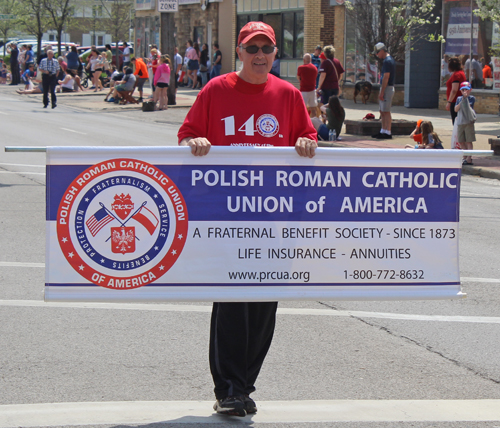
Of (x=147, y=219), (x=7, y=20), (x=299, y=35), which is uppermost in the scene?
(x=7, y=20)

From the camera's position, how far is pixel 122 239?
3.94 meters

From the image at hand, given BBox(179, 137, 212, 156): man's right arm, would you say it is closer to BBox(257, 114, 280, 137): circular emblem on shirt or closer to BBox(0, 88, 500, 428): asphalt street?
BBox(257, 114, 280, 137): circular emblem on shirt

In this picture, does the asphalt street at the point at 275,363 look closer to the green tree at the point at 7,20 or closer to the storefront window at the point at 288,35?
the storefront window at the point at 288,35

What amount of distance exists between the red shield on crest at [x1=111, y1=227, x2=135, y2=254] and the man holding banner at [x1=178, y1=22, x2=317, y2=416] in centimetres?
55

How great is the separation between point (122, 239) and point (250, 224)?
673mm

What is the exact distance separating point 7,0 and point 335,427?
6505 centimetres

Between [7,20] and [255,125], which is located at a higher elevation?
[7,20]

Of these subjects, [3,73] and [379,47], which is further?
[3,73]

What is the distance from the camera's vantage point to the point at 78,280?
3938 millimetres

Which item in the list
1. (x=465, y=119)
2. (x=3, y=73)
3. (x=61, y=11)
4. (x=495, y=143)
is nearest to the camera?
(x=465, y=119)

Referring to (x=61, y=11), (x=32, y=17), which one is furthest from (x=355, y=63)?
(x=32, y=17)

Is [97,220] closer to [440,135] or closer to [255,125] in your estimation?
[255,125]

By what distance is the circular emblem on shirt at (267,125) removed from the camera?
13.1ft

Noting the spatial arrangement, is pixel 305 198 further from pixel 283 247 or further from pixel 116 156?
pixel 116 156
